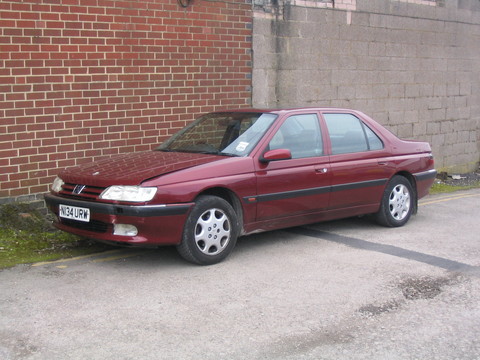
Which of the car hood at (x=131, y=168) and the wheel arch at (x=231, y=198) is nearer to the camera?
the car hood at (x=131, y=168)

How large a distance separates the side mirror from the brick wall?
9.50ft

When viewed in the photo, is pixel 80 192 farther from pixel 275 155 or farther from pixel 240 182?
pixel 275 155

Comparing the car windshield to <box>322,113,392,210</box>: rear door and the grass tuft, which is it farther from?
the grass tuft

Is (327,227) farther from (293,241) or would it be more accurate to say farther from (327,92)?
(327,92)

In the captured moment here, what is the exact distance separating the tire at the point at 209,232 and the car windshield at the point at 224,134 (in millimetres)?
723

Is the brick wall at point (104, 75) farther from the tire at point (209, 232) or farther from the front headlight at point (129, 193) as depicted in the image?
the tire at point (209, 232)

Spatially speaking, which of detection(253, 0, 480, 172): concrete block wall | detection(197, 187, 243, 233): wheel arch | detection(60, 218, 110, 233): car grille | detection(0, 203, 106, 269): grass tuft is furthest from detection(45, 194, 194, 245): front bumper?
detection(253, 0, 480, 172): concrete block wall

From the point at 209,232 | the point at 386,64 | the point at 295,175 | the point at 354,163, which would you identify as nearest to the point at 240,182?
the point at 209,232

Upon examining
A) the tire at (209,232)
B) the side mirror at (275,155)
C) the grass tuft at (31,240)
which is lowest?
the grass tuft at (31,240)

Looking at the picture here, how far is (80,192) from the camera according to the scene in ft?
21.5

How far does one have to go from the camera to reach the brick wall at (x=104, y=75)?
26.3ft

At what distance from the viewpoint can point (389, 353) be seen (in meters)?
4.43

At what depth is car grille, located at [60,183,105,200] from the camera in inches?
252

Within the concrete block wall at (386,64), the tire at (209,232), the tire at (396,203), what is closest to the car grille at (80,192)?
the tire at (209,232)
